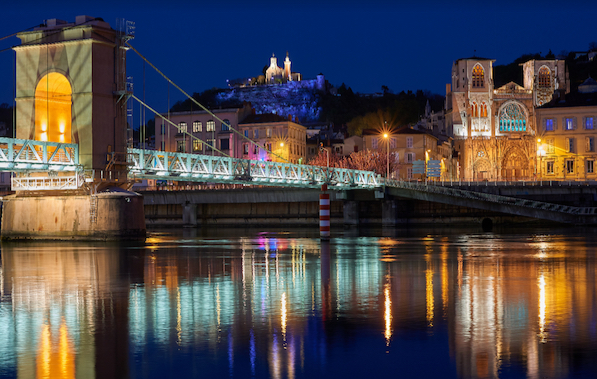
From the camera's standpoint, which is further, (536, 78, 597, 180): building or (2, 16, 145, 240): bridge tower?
(536, 78, 597, 180): building

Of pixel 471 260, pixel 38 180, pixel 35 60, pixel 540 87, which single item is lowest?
pixel 471 260

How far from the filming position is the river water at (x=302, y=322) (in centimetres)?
1023

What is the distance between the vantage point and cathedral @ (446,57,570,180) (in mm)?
123750

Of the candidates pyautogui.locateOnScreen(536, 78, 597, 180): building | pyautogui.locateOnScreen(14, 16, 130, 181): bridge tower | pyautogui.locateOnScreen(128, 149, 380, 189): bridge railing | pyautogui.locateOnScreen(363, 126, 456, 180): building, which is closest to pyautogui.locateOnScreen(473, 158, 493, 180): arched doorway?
pyautogui.locateOnScreen(363, 126, 456, 180): building

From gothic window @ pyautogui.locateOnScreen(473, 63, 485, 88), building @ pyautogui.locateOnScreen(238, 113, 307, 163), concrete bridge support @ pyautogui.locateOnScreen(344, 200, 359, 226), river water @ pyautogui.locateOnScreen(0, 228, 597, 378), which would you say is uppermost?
gothic window @ pyautogui.locateOnScreen(473, 63, 485, 88)

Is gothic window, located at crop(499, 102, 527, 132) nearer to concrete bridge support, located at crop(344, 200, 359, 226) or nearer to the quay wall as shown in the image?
concrete bridge support, located at crop(344, 200, 359, 226)

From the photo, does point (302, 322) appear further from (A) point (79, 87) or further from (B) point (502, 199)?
(B) point (502, 199)

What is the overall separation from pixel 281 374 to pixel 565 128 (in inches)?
4271

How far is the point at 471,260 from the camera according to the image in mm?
28641

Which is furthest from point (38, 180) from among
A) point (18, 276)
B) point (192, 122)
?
point (192, 122)

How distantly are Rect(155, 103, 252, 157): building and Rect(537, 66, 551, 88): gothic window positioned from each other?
5210 centimetres

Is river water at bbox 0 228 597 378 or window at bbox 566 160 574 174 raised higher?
window at bbox 566 160 574 174

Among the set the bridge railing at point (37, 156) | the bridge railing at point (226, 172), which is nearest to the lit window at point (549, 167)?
the bridge railing at point (226, 172)

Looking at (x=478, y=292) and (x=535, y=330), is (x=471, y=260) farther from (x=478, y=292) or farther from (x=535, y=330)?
(x=535, y=330)
